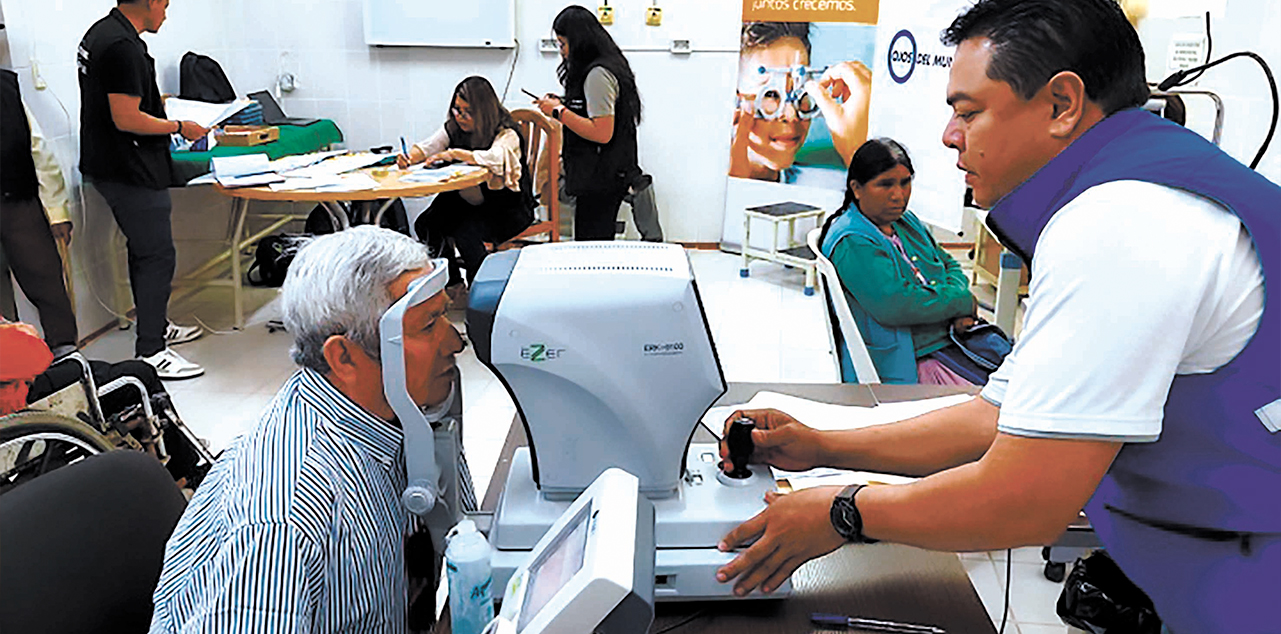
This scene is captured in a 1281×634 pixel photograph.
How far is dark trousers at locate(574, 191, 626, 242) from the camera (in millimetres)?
4309

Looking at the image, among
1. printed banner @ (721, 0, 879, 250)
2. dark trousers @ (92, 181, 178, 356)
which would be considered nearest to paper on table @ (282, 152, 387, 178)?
dark trousers @ (92, 181, 178, 356)

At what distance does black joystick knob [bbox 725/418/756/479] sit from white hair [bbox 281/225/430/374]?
48 centimetres

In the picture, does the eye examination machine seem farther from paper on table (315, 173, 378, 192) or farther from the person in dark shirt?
the person in dark shirt

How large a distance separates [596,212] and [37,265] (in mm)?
2208

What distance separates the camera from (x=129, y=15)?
3541mm

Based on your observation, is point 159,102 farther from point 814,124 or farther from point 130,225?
point 814,124

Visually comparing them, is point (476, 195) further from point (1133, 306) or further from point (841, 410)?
point (1133, 306)

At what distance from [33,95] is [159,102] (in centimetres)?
59

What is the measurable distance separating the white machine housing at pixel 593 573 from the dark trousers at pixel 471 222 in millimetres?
3702

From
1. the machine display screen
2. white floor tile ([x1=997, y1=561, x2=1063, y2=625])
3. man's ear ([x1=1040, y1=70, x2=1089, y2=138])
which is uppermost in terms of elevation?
man's ear ([x1=1040, y1=70, x2=1089, y2=138])

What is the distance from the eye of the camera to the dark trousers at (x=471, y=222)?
4488 mm

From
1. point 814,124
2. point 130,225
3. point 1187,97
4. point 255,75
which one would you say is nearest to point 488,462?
point 130,225

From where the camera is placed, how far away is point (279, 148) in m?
4.89

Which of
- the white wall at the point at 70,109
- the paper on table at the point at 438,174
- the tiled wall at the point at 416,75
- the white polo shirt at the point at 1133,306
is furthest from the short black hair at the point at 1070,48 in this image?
the tiled wall at the point at 416,75
